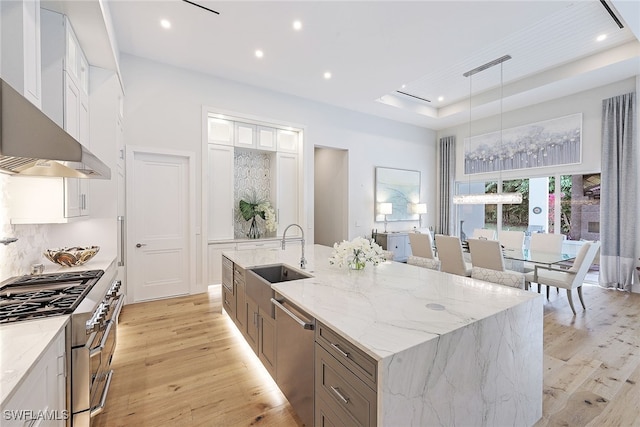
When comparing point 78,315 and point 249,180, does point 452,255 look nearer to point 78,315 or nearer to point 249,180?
point 249,180

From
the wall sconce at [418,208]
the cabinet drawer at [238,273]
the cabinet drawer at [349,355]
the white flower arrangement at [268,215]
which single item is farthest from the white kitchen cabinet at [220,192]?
the wall sconce at [418,208]

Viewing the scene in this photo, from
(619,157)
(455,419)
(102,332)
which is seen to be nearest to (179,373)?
(102,332)

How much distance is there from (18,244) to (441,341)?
3.01 m

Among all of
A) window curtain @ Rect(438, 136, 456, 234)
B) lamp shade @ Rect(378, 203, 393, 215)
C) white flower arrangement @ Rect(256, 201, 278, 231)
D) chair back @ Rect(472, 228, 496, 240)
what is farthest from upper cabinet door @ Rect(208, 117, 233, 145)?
window curtain @ Rect(438, 136, 456, 234)

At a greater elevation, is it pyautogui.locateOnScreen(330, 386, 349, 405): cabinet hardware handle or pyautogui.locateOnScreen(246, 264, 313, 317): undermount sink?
pyautogui.locateOnScreen(246, 264, 313, 317): undermount sink

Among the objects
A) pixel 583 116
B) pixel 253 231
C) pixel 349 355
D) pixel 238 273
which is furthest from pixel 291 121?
pixel 583 116

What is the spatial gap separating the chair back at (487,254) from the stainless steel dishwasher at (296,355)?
2.87 metres

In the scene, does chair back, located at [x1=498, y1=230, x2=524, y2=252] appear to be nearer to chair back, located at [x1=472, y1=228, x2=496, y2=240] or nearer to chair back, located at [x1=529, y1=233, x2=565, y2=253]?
chair back, located at [x1=529, y1=233, x2=565, y2=253]

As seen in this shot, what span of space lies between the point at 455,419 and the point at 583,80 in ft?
19.5

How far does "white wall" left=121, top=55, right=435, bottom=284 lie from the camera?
13.3ft

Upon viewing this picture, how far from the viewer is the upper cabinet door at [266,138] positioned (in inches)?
197

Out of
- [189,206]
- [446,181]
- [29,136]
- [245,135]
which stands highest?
[245,135]

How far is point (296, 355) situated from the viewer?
65.7 inches

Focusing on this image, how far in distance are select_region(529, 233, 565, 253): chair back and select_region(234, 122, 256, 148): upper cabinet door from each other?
499 cm
